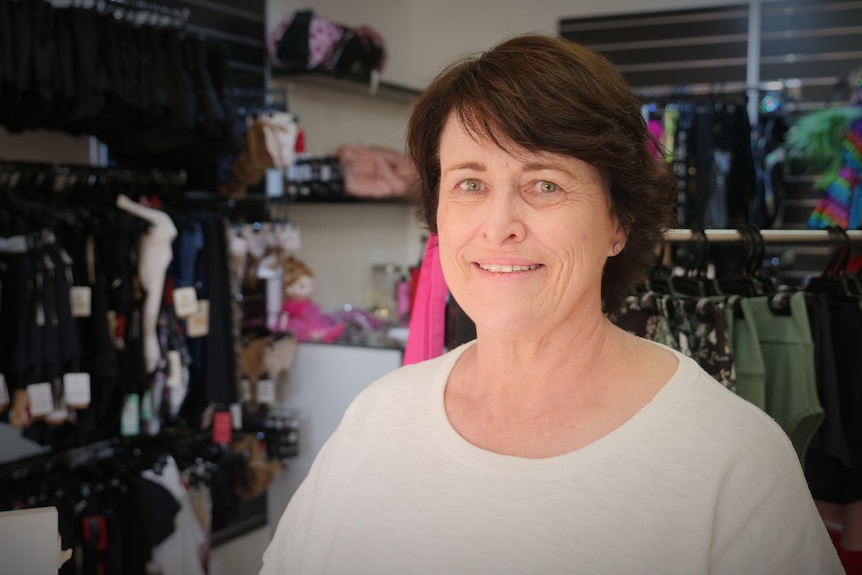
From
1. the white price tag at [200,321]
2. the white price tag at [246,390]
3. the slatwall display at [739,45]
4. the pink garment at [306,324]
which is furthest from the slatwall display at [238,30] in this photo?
the slatwall display at [739,45]

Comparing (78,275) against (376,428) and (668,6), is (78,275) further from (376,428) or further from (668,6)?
(668,6)

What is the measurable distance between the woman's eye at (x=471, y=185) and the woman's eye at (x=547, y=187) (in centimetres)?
11

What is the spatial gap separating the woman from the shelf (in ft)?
13.0

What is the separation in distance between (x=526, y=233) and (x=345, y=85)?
190 inches

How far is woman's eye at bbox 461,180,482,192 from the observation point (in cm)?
142

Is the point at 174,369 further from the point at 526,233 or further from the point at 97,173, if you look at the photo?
the point at 526,233

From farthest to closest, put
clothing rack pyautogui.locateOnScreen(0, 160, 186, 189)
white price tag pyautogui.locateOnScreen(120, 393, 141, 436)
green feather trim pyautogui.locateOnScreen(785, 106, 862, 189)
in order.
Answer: green feather trim pyautogui.locateOnScreen(785, 106, 862, 189) < white price tag pyautogui.locateOnScreen(120, 393, 141, 436) < clothing rack pyautogui.locateOnScreen(0, 160, 186, 189)

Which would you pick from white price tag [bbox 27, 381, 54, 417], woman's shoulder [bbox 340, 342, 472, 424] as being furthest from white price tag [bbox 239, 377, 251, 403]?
woman's shoulder [bbox 340, 342, 472, 424]

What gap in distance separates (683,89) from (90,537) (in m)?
4.36

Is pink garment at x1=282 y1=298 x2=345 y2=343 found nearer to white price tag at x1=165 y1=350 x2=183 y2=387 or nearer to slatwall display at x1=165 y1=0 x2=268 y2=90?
white price tag at x1=165 y1=350 x2=183 y2=387

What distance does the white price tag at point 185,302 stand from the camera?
3822 millimetres

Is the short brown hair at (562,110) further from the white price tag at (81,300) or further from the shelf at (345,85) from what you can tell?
the shelf at (345,85)

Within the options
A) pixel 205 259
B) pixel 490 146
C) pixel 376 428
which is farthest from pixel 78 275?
pixel 490 146

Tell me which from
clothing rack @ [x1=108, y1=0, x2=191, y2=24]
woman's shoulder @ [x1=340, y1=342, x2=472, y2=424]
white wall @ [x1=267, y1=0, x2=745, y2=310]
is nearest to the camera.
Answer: woman's shoulder @ [x1=340, y1=342, x2=472, y2=424]
